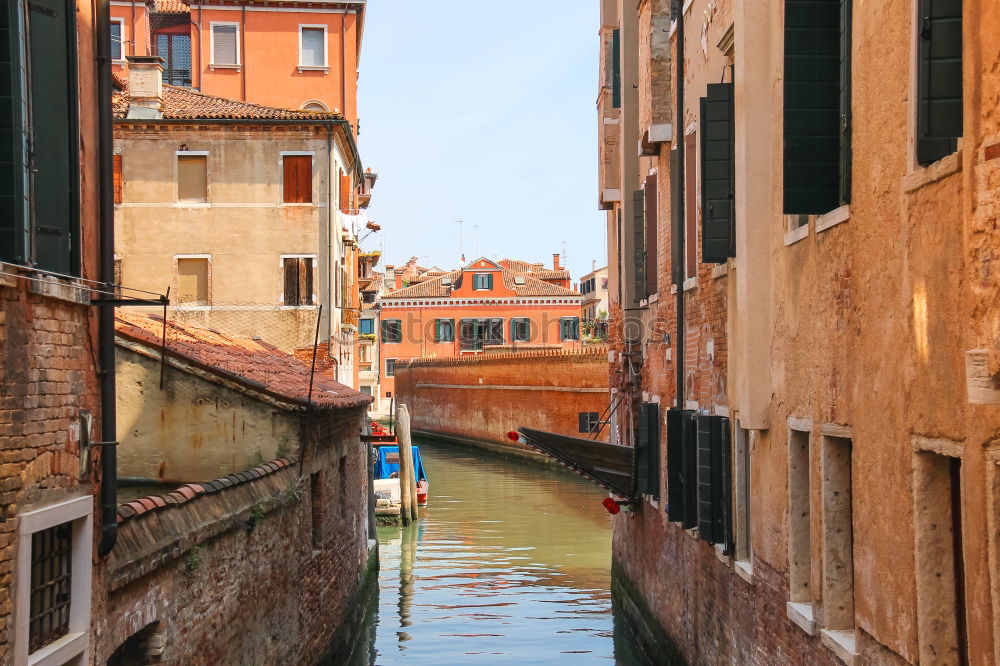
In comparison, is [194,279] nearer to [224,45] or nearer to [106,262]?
[224,45]

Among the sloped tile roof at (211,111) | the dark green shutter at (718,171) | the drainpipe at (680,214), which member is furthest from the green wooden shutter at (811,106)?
the sloped tile roof at (211,111)

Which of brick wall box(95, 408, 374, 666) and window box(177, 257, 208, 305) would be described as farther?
window box(177, 257, 208, 305)

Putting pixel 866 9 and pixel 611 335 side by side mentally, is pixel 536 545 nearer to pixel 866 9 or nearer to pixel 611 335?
pixel 611 335

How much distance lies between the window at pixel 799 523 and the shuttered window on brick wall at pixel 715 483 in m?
2.03

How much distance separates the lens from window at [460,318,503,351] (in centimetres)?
6259

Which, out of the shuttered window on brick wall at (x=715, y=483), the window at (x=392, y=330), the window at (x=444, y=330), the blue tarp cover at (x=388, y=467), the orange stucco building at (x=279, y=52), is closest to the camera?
the shuttered window on brick wall at (x=715, y=483)

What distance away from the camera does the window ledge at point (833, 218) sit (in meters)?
6.66

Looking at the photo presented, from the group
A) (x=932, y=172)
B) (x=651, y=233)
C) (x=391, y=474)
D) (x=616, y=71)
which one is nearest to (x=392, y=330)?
(x=391, y=474)

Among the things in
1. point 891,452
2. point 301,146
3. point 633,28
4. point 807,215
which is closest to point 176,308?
point 301,146

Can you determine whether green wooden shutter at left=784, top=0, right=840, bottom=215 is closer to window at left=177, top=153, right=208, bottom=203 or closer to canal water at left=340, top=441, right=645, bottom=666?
canal water at left=340, top=441, right=645, bottom=666

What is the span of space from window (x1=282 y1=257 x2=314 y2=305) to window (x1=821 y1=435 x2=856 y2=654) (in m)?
14.5

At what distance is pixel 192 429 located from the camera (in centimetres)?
1098

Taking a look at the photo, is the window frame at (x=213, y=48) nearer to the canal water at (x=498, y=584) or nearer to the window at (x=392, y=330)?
the canal water at (x=498, y=584)

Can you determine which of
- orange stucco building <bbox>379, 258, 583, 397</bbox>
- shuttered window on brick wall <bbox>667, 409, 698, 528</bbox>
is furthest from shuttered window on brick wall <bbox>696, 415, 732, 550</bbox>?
orange stucco building <bbox>379, 258, 583, 397</bbox>
